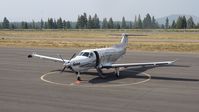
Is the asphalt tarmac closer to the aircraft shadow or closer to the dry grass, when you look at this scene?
the aircraft shadow

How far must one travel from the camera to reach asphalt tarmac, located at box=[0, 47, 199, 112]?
19109mm

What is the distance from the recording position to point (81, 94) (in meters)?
22.5

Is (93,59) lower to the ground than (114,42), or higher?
higher

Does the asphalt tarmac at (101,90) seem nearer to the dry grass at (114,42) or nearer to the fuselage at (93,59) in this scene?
the fuselage at (93,59)

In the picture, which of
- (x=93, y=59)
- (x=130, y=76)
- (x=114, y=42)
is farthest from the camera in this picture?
(x=114, y=42)

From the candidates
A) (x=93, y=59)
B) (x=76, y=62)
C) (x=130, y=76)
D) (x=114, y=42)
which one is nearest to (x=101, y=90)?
(x=76, y=62)

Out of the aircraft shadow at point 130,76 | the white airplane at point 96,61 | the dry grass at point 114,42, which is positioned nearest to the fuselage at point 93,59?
the white airplane at point 96,61

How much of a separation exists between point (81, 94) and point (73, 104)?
2.78 meters

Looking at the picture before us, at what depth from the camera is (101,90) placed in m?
23.9

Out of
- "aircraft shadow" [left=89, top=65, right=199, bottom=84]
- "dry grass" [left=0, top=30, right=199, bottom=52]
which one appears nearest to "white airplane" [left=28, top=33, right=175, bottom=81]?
"aircraft shadow" [left=89, top=65, right=199, bottom=84]

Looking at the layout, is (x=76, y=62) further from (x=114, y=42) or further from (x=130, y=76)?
(x=114, y=42)

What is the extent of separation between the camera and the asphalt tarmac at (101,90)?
19.1 meters

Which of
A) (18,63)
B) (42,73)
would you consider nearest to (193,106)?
(42,73)

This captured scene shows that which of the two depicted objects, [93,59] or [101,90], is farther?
[93,59]
